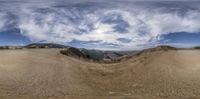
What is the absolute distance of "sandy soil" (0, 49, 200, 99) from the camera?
41.1 m

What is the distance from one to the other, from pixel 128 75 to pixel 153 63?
384cm

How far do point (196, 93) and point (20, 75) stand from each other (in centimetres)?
1875

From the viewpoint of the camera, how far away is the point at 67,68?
52.0 metres

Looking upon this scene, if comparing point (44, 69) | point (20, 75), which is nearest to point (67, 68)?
point (44, 69)

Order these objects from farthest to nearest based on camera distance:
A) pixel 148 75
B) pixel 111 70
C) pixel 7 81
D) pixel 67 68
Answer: pixel 111 70 → pixel 67 68 → pixel 148 75 → pixel 7 81

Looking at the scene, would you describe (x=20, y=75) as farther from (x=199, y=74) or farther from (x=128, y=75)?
(x=199, y=74)

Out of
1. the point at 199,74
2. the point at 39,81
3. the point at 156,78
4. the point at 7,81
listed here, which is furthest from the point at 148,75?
the point at 7,81

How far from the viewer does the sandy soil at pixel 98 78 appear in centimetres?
4109

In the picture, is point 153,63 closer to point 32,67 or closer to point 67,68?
point 67,68

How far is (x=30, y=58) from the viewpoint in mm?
54219

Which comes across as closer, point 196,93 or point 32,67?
point 196,93

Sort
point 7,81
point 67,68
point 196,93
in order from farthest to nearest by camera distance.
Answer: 1. point 67,68
2. point 7,81
3. point 196,93

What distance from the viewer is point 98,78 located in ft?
167

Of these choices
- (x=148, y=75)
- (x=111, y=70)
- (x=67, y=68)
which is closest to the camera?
(x=148, y=75)
